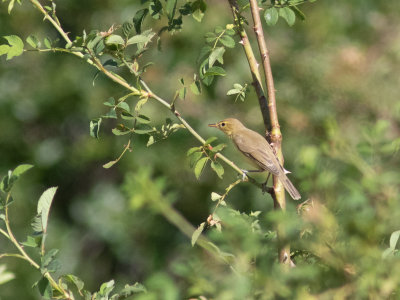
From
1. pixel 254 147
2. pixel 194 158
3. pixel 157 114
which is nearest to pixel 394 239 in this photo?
pixel 194 158

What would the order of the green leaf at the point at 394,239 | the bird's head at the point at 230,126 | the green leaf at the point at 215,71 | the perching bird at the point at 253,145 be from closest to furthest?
the green leaf at the point at 394,239
the green leaf at the point at 215,71
the perching bird at the point at 253,145
the bird's head at the point at 230,126

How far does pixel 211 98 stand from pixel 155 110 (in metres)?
0.53

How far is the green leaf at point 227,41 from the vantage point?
1988mm

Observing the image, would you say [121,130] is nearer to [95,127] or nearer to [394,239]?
[95,127]

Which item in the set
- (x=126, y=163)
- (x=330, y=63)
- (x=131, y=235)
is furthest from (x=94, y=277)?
(x=330, y=63)

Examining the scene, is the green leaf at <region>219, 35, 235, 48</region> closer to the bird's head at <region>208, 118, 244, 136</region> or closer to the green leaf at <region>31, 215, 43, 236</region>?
the green leaf at <region>31, 215, 43, 236</region>

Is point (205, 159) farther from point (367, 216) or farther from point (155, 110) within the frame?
point (155, 110)

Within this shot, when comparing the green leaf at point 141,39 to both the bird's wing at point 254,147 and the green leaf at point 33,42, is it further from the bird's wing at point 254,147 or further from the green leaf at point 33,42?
the bird's wing at point 254,147

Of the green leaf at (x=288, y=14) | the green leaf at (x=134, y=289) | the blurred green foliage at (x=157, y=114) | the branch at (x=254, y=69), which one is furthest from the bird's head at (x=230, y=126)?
the green leaf at (x=134, y=289)

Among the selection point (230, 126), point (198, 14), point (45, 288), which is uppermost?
point (198, 14)

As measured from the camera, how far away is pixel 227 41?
201 centimetres

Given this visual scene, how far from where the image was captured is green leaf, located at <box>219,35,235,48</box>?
1.99m

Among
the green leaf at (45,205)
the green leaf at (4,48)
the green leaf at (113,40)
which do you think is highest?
the green leaf at (113,40)

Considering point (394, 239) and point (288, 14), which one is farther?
point (288, 14)
